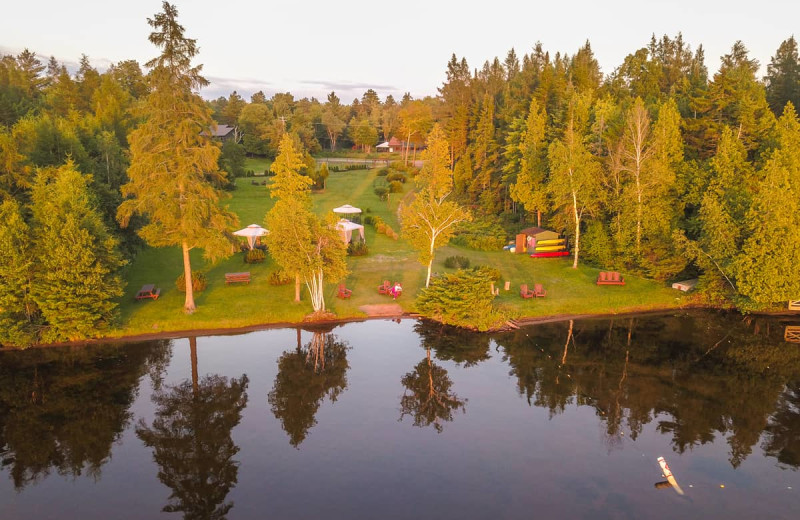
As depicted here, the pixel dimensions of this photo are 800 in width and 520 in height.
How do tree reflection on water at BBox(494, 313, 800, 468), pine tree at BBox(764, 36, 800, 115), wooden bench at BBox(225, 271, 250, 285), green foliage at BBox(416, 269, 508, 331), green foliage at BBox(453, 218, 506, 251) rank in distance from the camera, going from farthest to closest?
1. pine tree at BBox(764, 36, 800, 115)
2. green foliage at BBox(453, 218, 506, 251)
3. wooden bench at BBox(225, 271, 250, 285)
4. green foliage at BBox(416, 269, 508, 331)
5. tree reflection on water at BBox(494, 313, 800, 468)

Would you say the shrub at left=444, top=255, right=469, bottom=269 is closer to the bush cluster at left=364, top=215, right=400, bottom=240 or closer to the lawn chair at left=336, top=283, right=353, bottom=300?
the lawn chair at left=336, top=283, right=353, bottom=300

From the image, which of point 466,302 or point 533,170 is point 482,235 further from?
point 466,302

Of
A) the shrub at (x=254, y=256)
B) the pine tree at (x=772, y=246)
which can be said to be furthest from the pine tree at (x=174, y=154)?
the pine tree at (x=772, y=246)

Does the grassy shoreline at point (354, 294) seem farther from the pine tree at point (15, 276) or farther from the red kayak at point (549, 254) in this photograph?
the pine tree at point (15, 276)

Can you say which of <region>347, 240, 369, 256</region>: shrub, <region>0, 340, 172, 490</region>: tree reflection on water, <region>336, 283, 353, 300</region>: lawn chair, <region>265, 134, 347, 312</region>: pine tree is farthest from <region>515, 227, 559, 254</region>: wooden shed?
<region>0, 340, 172, 490</region>: tree reflection on water

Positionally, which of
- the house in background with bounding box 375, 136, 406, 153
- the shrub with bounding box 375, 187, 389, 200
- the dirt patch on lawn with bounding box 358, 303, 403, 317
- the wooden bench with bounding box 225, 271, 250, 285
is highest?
the house in background with bounding box 375, 136, 406, 153

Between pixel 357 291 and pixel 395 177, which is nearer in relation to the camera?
pixel 357 291

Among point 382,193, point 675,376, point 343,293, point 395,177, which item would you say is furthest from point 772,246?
point 395,177
